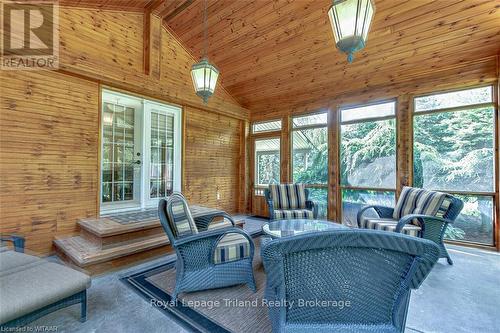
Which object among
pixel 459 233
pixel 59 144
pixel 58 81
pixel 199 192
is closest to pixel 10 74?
pixel 58 81

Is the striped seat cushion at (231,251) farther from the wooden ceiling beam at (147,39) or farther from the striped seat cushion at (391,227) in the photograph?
the wooden ceiling beam at (147,39)

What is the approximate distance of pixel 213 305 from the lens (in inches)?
77.3

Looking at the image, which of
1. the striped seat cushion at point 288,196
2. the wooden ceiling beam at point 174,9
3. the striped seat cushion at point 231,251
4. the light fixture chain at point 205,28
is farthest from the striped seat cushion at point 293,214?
the wooden ceiling beam at point 174,9

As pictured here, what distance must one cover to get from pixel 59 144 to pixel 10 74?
0.98m

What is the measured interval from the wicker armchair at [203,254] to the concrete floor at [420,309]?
359 mm

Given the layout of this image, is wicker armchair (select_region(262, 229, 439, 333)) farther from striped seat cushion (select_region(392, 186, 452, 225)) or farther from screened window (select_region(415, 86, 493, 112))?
screened window (select_region(415, 86, 493, 112))

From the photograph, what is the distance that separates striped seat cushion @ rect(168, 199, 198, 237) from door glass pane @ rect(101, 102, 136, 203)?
7.65 ft

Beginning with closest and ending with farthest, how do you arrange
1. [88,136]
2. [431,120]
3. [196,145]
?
[88,136] < [431,120] < [196,145]

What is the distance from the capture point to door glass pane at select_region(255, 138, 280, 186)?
5.80 m

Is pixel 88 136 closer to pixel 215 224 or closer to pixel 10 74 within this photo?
pixel 10 74

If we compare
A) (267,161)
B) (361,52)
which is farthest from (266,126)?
(361,52)

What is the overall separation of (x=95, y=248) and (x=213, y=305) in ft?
5.92

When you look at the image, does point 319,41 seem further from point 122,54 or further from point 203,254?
point 203,254

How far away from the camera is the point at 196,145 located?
507cm
